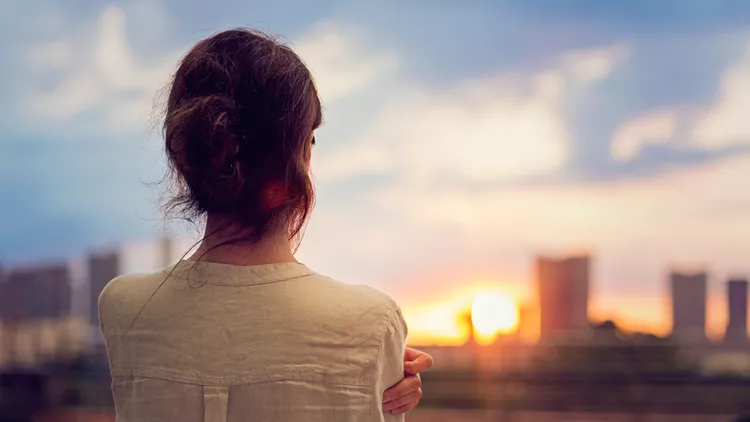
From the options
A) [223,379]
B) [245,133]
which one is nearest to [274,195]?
[245,133]

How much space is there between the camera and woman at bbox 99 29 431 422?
0.71 meters

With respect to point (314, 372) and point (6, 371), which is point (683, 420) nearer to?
point (6, 371)

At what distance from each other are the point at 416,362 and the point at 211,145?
0.89 ft

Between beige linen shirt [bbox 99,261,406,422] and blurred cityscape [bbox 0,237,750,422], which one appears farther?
blurred cityscape [bbox 0,237,750,422]

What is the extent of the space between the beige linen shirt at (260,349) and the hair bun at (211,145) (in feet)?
0.25

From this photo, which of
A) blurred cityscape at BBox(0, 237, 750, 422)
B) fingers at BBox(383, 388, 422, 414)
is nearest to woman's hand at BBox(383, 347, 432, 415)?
fingers at BBox(383, 388, 422, 414)

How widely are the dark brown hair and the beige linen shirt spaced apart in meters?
0.06

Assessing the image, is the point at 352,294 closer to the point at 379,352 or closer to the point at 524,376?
the point at 379,352

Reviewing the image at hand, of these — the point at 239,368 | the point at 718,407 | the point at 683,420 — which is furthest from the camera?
the point at 718,407

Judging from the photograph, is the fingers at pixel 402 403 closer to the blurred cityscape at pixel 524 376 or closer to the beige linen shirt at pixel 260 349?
the beige linen shirt at pixel 260 349

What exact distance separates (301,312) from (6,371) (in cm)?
956

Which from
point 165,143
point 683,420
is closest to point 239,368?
point 165,143

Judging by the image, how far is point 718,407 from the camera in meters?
9.19

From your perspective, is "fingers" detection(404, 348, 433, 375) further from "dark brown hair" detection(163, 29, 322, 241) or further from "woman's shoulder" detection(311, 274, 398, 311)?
"dark brown hair" detection(163, 29, 322, 241)
